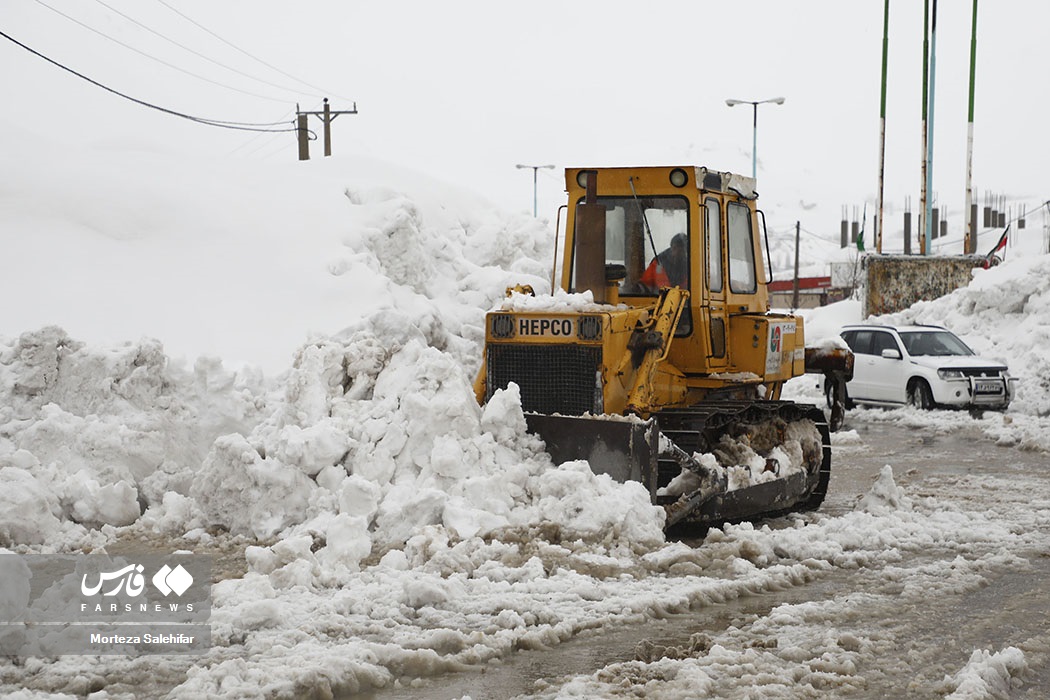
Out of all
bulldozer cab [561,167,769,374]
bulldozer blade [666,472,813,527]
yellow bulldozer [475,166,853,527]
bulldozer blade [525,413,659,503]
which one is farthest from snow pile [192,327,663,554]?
bulldozer cab [561,167,769,374]

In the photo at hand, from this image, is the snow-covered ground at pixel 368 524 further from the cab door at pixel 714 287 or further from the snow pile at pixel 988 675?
the cab door at pixel 714 287

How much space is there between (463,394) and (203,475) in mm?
2153

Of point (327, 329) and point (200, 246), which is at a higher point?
point (200, 246)

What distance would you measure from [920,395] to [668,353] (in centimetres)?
1108

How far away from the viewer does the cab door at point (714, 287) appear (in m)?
10.5

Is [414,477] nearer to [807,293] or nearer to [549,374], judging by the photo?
[549,374]

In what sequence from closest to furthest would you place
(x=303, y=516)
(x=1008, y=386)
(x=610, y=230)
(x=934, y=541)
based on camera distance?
1. (x=303, y=516)
2. (x=934, y=541)
3. (x=610, y=230)
4. (x=1008, y=386)

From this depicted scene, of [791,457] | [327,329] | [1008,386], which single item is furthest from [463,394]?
[1008,386]

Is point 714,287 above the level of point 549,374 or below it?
above

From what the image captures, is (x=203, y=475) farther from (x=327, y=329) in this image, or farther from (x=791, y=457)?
(x=327, y=329)

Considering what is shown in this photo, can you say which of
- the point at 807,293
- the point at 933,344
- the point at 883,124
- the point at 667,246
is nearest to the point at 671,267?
the point at 667,246

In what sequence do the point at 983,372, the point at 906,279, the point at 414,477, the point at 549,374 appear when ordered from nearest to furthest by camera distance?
the point at 414,477
the point at 549,374
the point at 983,372
the point at 906,279

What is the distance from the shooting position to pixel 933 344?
2039 centimetres

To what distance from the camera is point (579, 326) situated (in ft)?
31.1
